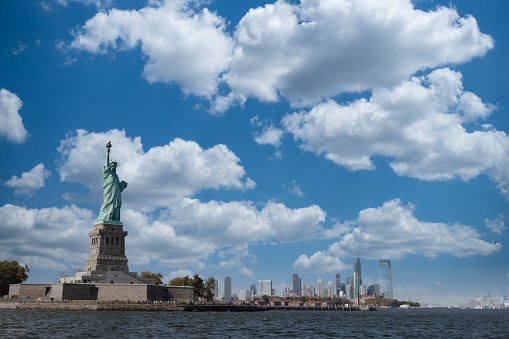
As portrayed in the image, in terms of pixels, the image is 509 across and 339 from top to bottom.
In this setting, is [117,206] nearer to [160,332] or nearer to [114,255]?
[114,255]

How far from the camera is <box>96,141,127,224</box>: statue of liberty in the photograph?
122 meters

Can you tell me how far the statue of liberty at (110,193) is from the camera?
122 m

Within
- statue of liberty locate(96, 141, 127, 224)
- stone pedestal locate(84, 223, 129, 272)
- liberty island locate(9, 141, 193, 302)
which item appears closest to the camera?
Result: liberty island locate(9, 141, 193, 302)

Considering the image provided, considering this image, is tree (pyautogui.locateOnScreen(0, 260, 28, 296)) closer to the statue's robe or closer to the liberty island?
the liberty island

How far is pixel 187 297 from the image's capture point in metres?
114

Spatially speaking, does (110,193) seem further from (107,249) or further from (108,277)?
(108,277)

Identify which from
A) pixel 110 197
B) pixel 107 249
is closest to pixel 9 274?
pixel 107 249

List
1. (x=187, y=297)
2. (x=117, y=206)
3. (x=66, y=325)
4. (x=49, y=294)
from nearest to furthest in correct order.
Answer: (x=66, y=325) → (x=49, y=294) → (x=187, y=297) → (x=117, y=206)

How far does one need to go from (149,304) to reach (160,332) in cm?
4519

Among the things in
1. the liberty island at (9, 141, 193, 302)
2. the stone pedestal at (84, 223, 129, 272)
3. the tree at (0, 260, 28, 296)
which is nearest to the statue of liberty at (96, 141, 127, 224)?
the liberty island at (9, 141, 193, 302)

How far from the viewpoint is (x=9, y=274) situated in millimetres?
120500

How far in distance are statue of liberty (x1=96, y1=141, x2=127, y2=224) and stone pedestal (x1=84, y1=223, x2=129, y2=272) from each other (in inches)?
97.8

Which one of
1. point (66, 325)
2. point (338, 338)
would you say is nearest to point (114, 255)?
point (66, 325)

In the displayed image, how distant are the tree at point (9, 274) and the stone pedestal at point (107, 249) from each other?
18.1 metres
